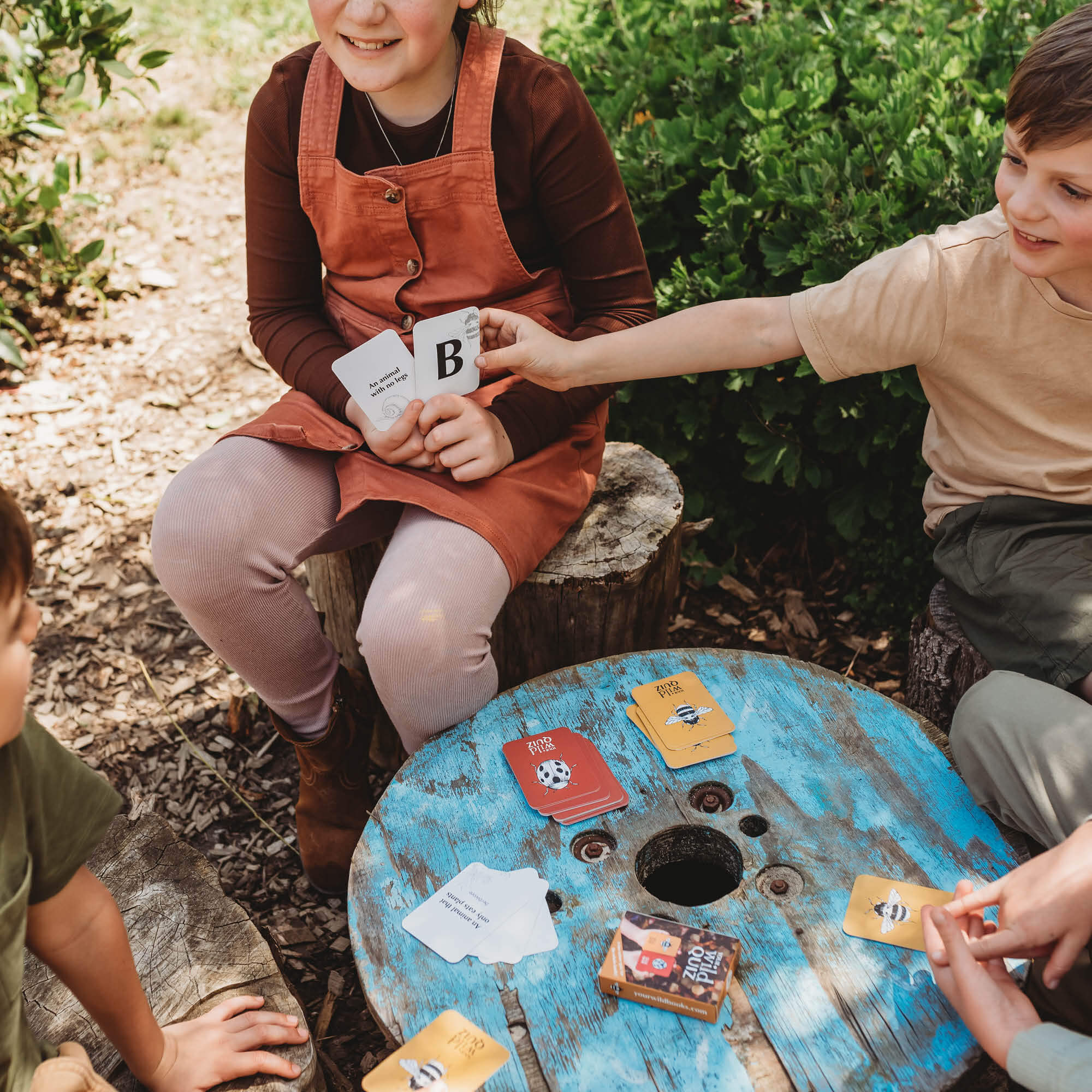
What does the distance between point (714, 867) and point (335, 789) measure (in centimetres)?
95

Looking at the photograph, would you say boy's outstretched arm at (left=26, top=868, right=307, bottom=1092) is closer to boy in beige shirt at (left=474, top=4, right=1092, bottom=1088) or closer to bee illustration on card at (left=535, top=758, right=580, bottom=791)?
bee illustration on card at (left=535, top=758, right=580, bottom=791)

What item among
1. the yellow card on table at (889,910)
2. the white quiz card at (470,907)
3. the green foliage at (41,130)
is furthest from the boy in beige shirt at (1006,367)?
the green foliage at (41,130)

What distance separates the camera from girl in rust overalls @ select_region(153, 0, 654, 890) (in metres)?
2.14

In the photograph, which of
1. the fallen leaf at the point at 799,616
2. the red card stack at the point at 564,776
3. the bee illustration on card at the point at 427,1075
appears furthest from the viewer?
the fallen leaf at the point at 799,616

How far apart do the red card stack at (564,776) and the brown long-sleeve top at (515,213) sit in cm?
72

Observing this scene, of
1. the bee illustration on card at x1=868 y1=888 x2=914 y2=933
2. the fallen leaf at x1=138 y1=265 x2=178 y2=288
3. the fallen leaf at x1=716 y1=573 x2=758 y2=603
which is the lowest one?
the fallen leaf at x1=716 y1=573 x2=758 y2=603

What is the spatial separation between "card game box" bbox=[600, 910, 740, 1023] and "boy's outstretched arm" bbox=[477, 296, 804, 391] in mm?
1100

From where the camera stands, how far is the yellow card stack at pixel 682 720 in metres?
1.95

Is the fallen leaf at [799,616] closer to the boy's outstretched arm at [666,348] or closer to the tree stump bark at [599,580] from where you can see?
the tree stump bark at [599,580]

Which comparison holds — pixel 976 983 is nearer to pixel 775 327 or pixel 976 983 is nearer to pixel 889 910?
pixel 889 910

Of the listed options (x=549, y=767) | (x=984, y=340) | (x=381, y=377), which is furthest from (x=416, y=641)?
(x=984, y=340)

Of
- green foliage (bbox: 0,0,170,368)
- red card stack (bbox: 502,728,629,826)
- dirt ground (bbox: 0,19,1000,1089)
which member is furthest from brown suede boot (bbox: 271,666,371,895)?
green foliage (bbox: 0,0,170,368)

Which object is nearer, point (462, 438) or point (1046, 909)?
point (1046, 909)

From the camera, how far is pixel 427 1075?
148 centimetres
